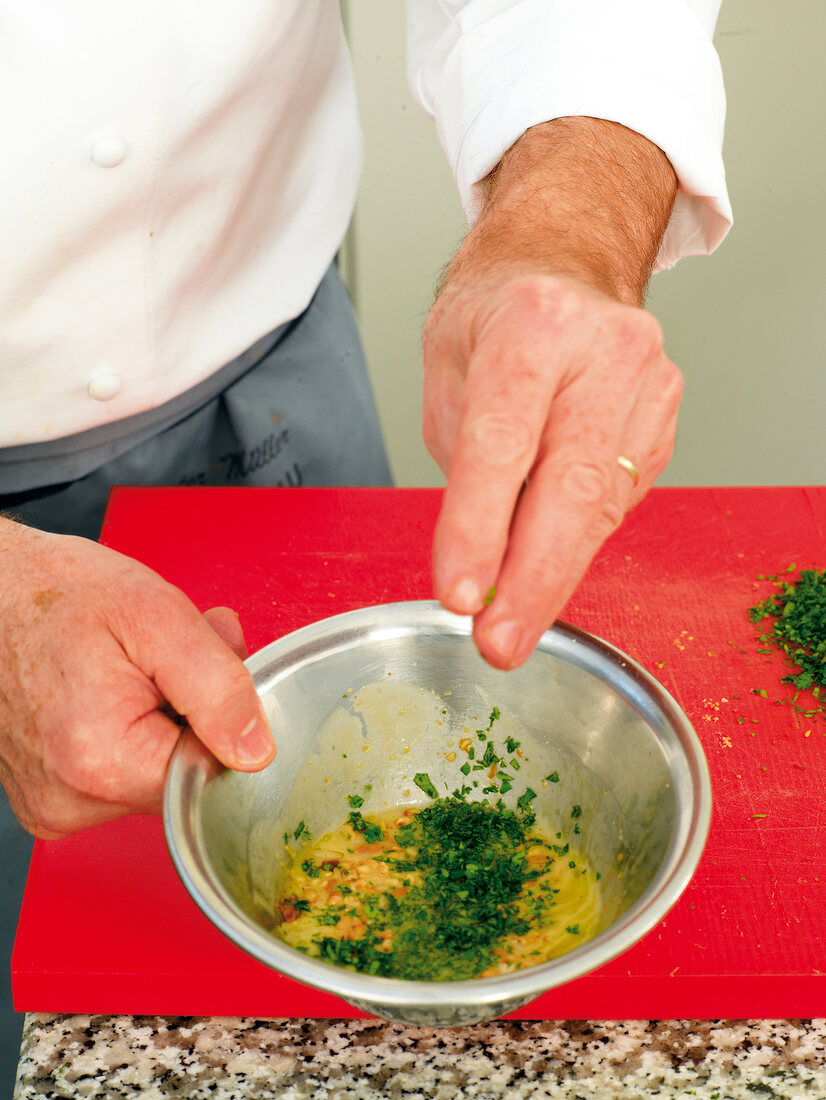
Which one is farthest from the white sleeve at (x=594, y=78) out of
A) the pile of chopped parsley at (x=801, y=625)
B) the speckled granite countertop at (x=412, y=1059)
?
the speckled granite countertop at (x=412, y=1059)

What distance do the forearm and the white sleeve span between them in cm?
2

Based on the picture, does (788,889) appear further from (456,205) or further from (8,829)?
(456,205)

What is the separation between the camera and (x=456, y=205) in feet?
8.57

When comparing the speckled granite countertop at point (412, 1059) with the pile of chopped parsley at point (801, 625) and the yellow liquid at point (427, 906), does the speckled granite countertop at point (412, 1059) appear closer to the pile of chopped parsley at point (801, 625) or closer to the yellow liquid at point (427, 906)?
the yellow liquid at point (427, 906)

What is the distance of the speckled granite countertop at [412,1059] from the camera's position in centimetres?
79

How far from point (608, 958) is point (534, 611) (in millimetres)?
220

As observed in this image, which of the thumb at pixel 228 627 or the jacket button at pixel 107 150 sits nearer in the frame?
the thumb at pixel 228 627

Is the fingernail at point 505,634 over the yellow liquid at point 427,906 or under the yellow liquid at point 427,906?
over

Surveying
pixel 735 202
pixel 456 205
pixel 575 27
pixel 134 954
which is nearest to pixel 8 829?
pixel 134 954

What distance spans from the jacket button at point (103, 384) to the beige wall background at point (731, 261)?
62.5 inches

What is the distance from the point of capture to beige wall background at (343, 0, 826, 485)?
93.5 inches

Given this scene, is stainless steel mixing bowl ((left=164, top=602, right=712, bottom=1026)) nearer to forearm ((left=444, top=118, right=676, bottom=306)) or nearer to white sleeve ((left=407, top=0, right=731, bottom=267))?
forearm ((left=444, top=118, right=676, bottom=306))

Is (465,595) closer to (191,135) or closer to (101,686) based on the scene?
(101,686)

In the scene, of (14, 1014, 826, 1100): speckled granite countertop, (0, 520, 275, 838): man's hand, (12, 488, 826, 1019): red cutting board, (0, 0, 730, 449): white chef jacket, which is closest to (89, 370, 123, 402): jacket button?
(0, 0, 730, 449): white chef jacket
